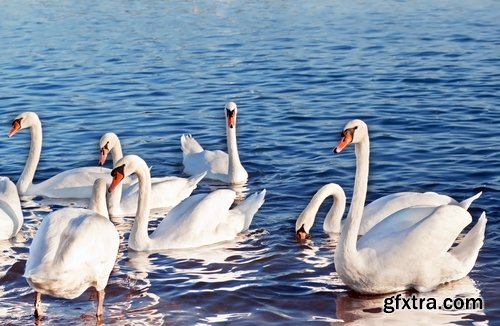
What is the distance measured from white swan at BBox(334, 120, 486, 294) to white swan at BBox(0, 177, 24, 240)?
13.3 feet

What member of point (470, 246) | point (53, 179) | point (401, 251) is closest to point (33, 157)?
point (53, 179)

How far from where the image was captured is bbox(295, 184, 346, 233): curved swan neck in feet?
36.7

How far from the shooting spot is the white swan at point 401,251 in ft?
29.5

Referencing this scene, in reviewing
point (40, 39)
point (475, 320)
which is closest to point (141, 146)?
point (475, 320)

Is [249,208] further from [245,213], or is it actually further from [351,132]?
[351,132]

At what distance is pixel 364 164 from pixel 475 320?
165 cm

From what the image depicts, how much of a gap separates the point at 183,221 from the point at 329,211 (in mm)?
1601

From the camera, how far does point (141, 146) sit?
16016 mm

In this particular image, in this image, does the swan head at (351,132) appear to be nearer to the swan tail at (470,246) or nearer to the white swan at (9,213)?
the swan tail at (470,246)

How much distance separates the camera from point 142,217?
1102 centimetres

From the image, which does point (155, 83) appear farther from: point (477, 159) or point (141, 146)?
point (477, 159)

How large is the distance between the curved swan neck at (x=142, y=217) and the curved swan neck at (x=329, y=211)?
5.17ft

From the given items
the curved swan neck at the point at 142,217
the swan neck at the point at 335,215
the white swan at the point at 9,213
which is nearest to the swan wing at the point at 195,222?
the curved swan neck at the point at 142,217

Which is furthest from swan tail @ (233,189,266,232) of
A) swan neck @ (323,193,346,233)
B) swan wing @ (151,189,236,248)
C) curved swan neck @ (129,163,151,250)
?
curved swan neck @ (129,163,151,250)
